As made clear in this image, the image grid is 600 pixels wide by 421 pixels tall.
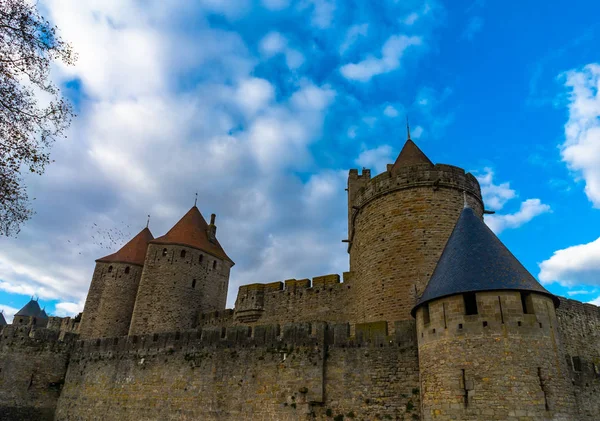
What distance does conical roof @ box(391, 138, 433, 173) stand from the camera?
15.4 metres

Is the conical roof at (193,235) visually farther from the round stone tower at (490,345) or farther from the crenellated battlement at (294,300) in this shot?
→ the round stone tower at (490,345)

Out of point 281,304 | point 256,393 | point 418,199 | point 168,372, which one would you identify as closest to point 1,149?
point 256,393

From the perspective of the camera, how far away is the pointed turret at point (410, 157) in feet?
50.2

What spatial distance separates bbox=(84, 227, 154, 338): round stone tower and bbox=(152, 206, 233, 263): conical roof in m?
3.51

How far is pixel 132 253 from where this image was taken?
2506 centimetres

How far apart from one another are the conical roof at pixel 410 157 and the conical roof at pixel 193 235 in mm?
11624

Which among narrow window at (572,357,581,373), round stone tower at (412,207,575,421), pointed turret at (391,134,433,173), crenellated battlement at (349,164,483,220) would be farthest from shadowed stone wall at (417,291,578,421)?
pointed turret at (391,134,433,173)

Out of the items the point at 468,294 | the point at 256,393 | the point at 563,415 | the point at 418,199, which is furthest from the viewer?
the point at 418,199

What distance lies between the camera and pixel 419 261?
13.1 metres

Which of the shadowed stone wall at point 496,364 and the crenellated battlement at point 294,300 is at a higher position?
the crenellated battlement at point 294,300

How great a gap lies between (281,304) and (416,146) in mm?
8641

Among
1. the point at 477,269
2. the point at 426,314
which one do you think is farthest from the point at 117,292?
the point at 477,269

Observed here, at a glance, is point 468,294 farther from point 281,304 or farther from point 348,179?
point 348,179

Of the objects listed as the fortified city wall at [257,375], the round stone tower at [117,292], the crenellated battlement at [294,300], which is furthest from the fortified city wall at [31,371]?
the crenellated battlement at [294,300]
